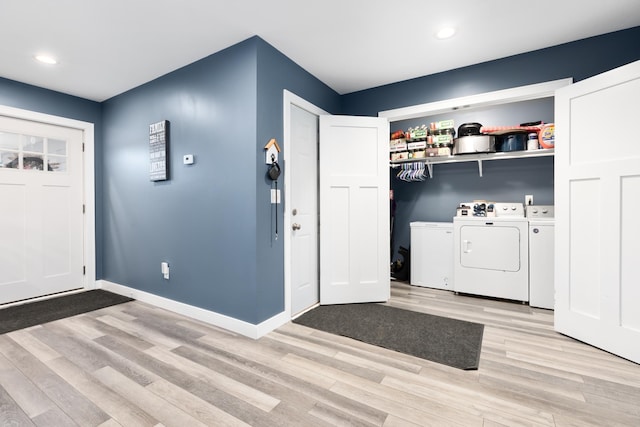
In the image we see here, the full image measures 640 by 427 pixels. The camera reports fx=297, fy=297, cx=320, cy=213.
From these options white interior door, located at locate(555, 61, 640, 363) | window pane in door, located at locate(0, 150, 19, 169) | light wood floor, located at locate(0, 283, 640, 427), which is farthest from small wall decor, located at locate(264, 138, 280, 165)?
window pane in door, located at locate(0, 150, 19, 169)

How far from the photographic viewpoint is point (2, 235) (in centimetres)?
326

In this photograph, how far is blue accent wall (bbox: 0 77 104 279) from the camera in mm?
3266

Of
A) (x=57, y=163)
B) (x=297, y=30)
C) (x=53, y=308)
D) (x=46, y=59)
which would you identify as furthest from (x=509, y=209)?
(x=57, y=163)

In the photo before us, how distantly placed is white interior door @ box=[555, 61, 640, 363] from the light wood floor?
0.22 m

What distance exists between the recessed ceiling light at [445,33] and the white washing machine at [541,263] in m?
2.03

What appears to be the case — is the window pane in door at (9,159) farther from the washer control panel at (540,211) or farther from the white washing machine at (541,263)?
the washer control panel at (540,211)

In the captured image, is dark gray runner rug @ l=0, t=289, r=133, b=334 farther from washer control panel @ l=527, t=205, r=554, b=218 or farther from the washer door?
washer control panel @ l=527, t=205, r=554, b=218

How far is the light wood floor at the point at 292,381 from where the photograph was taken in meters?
1.51

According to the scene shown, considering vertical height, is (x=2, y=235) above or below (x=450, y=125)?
below

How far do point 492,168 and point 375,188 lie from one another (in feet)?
5.48

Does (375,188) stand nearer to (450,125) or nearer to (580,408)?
(450,125)

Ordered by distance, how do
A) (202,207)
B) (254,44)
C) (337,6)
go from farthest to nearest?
1. (202,207)
2. (254,44)
3. (337,6)

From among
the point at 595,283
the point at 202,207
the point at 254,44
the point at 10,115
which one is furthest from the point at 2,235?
the point at 595,283

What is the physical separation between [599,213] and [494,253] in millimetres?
1175
